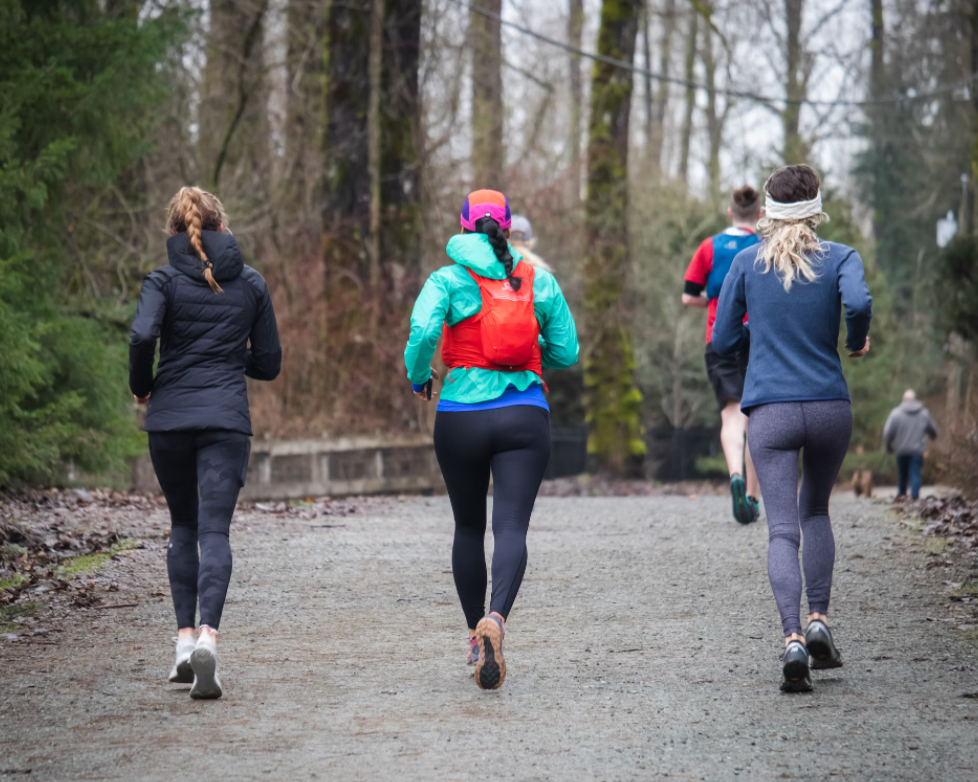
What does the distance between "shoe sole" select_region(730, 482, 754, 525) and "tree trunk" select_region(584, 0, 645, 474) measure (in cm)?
1237

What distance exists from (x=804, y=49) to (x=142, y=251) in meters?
20.8

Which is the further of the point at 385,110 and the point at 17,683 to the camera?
the point at 385,110

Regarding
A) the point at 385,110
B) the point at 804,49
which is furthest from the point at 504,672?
the point at 804,49

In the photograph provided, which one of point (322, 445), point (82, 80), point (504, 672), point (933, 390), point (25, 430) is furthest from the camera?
point (933, 390)

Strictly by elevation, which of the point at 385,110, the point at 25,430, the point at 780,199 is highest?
the point at 385,110

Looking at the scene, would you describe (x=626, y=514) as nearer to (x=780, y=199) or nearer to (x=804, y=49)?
(x=780, y=199)

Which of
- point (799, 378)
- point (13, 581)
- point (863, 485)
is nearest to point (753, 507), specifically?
point (799, 378)

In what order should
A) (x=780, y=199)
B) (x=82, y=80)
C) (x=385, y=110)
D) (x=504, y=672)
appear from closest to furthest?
(x=504, y=672), (x=780, y=199), (x=82, y=80), (x=385, y=110)

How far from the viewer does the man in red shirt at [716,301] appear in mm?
9117

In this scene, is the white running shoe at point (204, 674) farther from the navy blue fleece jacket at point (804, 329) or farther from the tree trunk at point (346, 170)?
the tree trunk at point (346, 170)

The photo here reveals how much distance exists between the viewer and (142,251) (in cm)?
1517

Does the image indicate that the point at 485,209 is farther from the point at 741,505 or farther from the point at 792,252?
the point at 741,505

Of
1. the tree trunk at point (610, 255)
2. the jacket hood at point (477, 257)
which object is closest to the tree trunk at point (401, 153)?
the tree trunk at point (610, 255)

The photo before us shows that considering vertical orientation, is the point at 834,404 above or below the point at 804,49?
below
